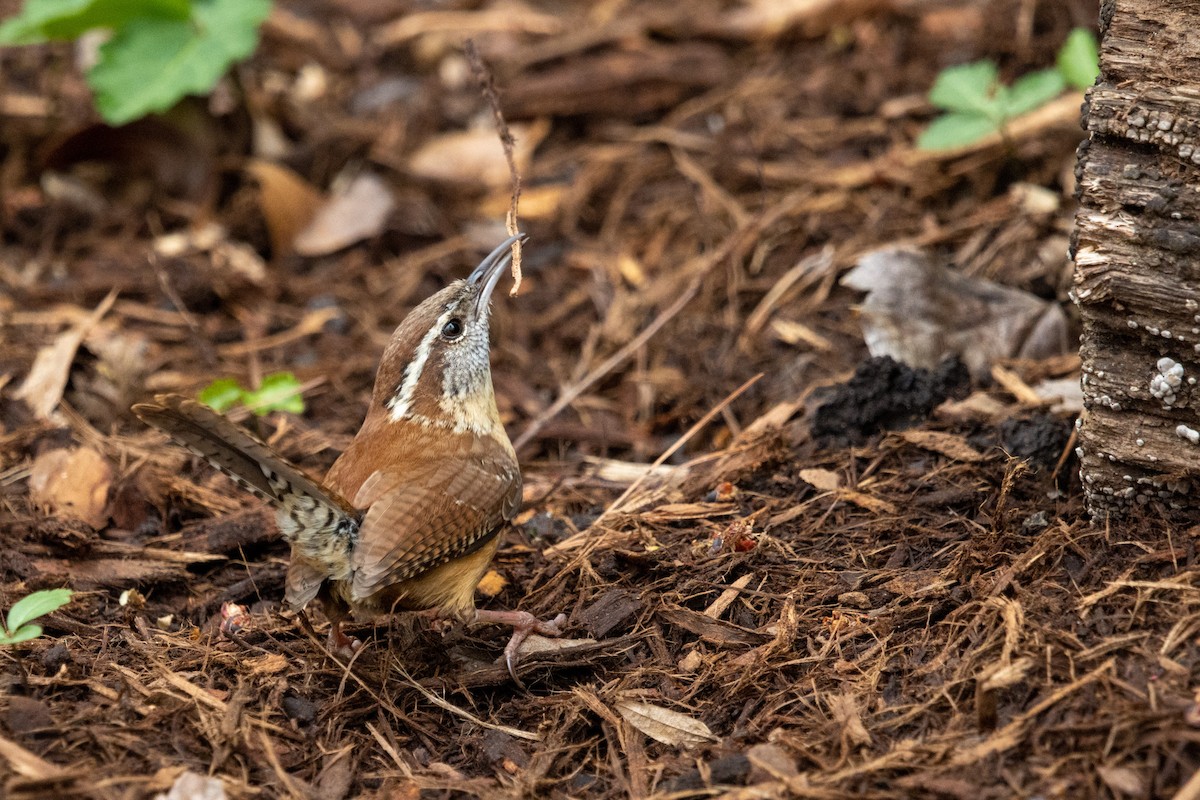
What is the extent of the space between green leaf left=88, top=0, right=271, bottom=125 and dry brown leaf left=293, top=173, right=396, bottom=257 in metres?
1.01

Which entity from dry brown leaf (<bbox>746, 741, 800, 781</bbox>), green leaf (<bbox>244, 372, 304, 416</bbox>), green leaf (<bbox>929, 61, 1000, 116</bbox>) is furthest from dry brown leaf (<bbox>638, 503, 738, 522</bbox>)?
green leaf (<bbox>929, 61, 1000, 116</bbox>)

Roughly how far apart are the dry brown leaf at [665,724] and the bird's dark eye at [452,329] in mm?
1594

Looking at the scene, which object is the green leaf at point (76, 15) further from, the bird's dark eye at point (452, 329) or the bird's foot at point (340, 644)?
the bird's foot at point (340, 644)

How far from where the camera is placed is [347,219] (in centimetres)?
715

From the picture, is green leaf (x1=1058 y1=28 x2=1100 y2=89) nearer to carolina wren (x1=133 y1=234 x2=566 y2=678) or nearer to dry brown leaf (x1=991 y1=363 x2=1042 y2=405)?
dry brown leaf (x1=991 y1=363 x2=1042 y2=405)

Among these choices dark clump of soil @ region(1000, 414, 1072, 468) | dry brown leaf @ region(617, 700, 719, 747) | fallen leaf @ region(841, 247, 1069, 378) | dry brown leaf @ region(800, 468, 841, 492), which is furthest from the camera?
fallen leaf @ region(841, 247, 1069, 378)

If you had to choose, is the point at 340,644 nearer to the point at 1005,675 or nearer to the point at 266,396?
the point at 266,396

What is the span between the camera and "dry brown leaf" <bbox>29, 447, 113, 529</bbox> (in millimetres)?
4680

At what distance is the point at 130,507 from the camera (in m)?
4.76

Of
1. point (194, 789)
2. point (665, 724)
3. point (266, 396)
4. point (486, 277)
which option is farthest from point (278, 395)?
point (665, 724)

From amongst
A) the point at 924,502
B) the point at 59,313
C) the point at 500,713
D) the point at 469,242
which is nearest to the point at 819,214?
the point at 469,242

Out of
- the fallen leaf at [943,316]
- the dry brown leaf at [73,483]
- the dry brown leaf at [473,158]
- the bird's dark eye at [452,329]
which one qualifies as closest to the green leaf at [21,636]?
the dry brown leaf at [73,483]

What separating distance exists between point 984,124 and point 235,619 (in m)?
4.04

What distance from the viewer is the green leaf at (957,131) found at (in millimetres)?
5668
